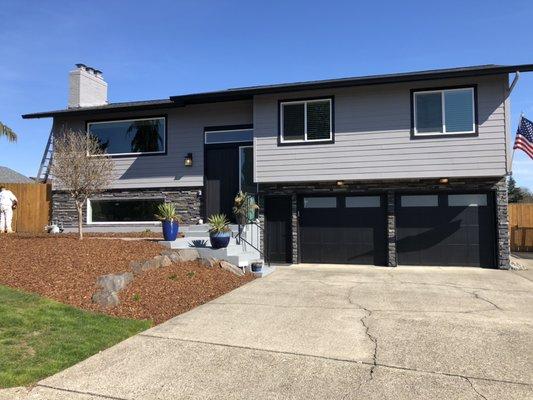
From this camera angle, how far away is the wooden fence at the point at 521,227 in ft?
59.1

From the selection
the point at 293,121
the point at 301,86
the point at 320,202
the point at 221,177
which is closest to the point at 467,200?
the point at 320,202

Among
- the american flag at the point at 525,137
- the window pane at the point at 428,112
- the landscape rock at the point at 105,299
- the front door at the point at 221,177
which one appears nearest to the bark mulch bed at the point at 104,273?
the landscape rock at the point at 105,299

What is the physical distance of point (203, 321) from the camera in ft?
21.3

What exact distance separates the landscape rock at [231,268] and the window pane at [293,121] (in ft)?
15.2

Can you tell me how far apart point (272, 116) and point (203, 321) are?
27.1 feet

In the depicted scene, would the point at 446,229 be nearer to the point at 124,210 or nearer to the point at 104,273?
the point at 104,273

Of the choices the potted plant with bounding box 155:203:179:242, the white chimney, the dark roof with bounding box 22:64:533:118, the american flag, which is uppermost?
the white chimney

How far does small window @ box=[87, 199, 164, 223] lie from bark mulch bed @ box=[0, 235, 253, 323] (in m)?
4.45

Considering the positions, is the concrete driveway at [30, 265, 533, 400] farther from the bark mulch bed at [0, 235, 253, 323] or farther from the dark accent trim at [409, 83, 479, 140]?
the dark accent trim at [409, 83, 479, 140]

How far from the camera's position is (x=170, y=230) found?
36.2 feet

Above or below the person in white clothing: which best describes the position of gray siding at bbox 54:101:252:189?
above

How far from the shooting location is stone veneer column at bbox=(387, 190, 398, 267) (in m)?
12.8

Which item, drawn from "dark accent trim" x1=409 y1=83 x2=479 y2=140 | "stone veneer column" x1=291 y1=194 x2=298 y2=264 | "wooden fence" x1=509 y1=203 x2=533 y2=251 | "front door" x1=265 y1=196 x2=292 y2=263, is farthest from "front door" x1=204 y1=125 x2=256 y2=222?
"wooden fence" x1=509 y1=203 x2=533 y2=251

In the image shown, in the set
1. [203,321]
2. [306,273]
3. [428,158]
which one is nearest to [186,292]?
[203,321]
